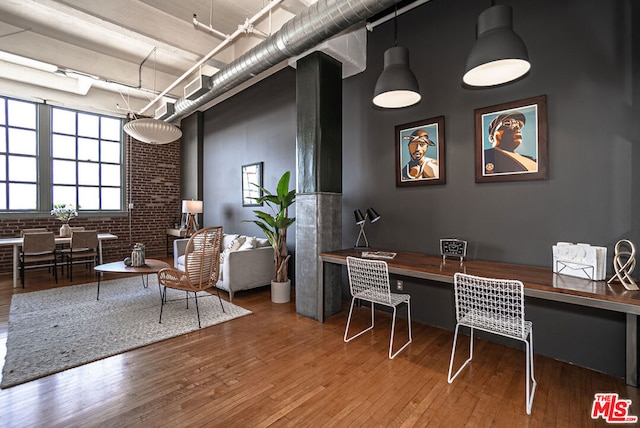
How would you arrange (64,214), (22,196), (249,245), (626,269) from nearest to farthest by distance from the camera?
(626,269)
(249,245)
(64,214)
(22,196)

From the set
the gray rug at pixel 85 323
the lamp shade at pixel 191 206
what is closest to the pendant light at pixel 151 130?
the gray rug at pixel 85 323

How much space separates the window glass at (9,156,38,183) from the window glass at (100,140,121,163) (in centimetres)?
126

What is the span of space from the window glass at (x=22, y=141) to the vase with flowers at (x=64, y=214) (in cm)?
122

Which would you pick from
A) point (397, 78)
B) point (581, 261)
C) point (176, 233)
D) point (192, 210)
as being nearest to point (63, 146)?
point (176, 233)

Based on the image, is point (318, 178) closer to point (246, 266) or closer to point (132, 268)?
point (246, 266)

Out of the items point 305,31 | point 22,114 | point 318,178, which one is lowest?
A: point 318,178

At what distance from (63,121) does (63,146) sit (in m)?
0.56

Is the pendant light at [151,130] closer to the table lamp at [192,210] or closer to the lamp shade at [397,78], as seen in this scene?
the table lamp at [192,210]

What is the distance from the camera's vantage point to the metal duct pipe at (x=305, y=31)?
274 centimetres

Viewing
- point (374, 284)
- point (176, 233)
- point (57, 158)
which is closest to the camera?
point (374, 284)

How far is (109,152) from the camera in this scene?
750 cm

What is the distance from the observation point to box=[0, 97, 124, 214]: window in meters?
6.23

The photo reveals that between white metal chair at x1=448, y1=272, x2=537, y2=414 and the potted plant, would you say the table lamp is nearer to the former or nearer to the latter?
the potted plant

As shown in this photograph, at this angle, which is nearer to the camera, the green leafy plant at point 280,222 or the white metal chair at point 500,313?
the white metal chair at point 500,313
